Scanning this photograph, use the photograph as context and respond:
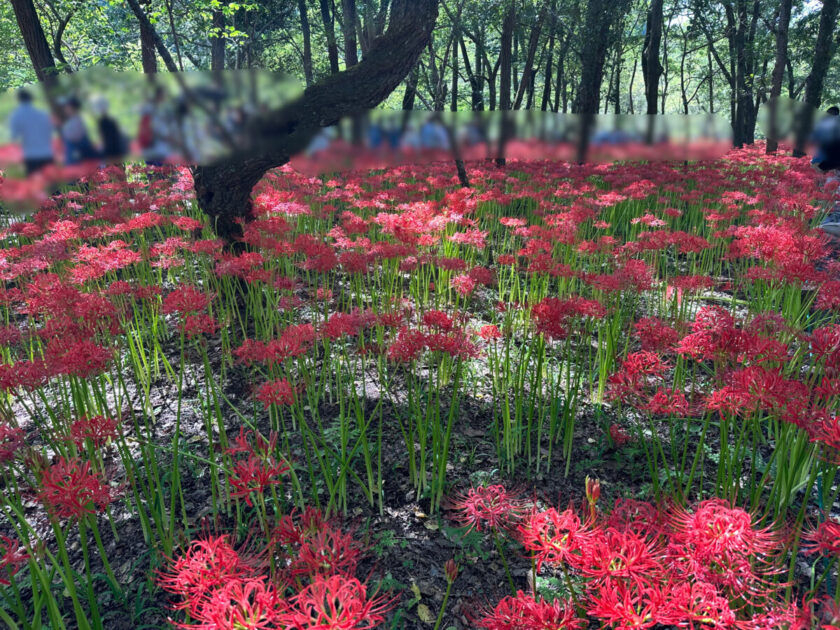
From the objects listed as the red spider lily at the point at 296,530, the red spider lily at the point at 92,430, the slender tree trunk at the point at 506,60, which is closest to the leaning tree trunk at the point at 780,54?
the slender tree trunk at the point at 506,60

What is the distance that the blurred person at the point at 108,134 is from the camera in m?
8.13

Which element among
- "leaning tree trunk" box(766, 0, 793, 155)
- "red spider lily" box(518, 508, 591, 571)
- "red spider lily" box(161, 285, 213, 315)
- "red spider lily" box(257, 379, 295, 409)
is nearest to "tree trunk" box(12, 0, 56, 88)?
"red spider lily" box(161, 285, 213, 315)

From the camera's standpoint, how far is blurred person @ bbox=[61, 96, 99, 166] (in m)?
7.88

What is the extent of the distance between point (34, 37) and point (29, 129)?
3.18 metres

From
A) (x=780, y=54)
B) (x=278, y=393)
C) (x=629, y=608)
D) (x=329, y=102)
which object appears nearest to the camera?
(x=629, y=608)

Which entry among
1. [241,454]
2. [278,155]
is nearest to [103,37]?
[278,155]

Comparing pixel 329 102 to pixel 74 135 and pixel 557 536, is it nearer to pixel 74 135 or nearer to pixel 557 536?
pixel 557 536

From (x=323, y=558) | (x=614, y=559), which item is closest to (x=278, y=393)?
(x=323, y=558)

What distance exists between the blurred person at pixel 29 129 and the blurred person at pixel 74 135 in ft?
1.57

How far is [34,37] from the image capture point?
29.1ft

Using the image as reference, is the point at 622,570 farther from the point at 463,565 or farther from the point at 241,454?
the point at 241,454

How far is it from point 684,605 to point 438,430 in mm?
1560

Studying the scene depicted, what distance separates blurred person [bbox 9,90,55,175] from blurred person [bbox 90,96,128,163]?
0.90 metres

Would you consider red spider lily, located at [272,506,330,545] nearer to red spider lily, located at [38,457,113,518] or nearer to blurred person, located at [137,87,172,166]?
red spider lily, located at [38,457,113,518]
